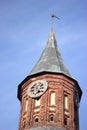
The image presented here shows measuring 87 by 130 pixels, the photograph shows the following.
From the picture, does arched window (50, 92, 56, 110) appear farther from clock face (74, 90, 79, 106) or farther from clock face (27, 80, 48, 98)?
clock face (74, 90, 79, 106)

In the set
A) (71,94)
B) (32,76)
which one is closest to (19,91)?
(32,76)

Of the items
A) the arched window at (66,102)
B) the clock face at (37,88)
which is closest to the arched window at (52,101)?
the clock face at (37,88)

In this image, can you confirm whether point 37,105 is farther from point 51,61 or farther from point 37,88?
point 51,61

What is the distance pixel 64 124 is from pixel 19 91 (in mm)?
7853

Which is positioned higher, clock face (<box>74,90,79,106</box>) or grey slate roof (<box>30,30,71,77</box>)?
grey slate roof (<box>30,30,71,77</box>)

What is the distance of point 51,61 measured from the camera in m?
46.8

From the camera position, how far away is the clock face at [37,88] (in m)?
42.7

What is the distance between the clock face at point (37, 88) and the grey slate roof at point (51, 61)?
1.75m

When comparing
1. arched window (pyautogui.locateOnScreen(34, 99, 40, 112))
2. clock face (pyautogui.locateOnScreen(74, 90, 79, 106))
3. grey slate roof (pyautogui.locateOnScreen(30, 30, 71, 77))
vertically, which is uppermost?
grey slate roof (pyautogui.locateOnScreen(30, 30, 71, 77))

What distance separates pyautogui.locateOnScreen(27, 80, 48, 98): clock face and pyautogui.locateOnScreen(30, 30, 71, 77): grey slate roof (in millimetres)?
1746

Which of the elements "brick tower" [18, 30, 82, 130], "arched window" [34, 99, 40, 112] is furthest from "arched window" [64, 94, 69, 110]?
"arched window" [34, 99, 40, 112]

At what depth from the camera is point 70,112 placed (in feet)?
139

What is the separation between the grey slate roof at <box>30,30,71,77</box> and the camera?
148 ft

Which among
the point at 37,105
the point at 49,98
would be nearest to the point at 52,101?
the point at 49,98
